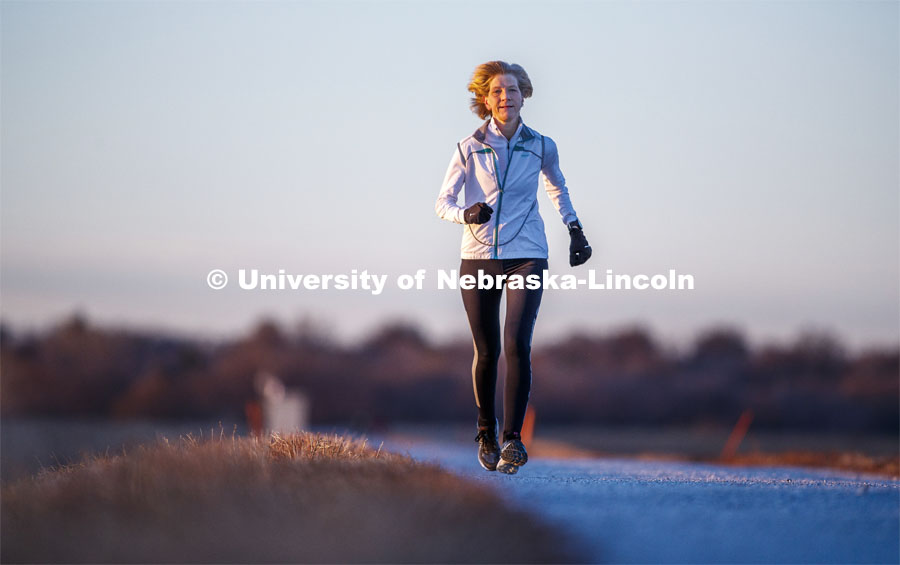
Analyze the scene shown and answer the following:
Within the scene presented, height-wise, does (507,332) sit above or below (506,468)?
above

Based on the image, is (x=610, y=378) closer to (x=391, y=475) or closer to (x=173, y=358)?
(x=173, y=358)

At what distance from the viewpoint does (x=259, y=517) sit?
16.4 feet

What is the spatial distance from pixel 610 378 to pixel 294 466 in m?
37.4

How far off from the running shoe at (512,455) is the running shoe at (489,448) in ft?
0.60

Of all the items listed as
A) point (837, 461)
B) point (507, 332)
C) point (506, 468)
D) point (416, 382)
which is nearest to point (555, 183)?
point (507, 332)

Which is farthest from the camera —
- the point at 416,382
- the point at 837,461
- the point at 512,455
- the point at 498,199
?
the point at 416,382

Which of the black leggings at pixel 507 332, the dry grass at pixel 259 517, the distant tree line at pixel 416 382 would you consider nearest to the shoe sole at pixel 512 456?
the black leggings at pixel 507 332

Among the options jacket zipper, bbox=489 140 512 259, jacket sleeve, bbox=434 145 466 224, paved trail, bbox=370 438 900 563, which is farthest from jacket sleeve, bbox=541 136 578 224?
paved trail, bbox=370 438 900 563

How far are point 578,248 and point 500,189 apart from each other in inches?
27.2

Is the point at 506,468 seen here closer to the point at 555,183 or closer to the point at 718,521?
the point at 718,521

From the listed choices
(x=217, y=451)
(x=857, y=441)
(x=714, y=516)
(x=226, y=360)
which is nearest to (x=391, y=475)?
(x=217, y=451)

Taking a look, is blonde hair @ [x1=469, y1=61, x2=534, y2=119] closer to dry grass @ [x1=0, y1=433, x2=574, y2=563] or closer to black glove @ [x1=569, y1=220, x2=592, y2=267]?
black glove @ [x1=569, y1=220, x2=592, y2=267]

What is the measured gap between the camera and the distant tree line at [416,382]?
131 feet

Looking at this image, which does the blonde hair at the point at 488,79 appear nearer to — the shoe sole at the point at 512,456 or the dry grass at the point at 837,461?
the shoe sole at the point at 512,456
